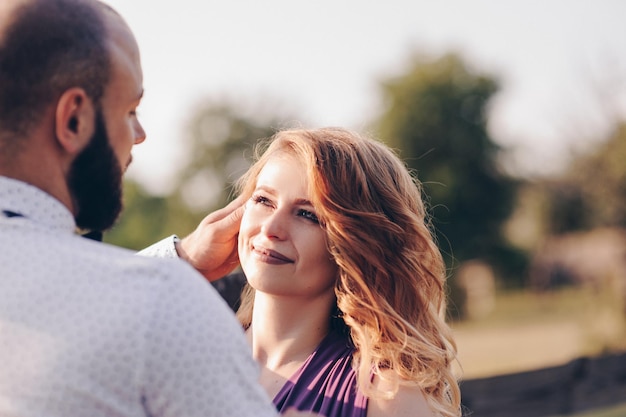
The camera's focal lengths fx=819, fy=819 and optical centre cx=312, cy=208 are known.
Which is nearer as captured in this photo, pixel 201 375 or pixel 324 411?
pixel 201 375

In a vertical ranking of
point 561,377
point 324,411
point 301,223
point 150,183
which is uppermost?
point 301,223

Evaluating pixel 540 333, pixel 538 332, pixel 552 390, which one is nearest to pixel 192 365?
pixel 552 390

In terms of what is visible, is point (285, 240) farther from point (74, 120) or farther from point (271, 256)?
point (74, 120)

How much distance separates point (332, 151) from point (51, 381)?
6.29 feet

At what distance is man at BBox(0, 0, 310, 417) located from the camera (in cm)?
136

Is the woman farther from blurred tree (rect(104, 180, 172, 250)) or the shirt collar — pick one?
blurred tree (rect(104, 180, 172, 250))

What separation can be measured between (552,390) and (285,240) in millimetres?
6237

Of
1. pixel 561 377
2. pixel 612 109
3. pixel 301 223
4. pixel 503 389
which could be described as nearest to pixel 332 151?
pixel 301 223

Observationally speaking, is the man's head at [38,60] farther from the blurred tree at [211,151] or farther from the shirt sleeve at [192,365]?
the blurred tree at [211,151]

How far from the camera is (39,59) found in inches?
57.3

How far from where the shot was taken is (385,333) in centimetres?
299

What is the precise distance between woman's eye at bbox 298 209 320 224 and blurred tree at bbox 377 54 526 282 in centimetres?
4491

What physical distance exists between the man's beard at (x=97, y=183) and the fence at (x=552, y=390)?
6365 millimetres

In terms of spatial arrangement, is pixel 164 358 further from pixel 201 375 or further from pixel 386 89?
pixel 386 89
